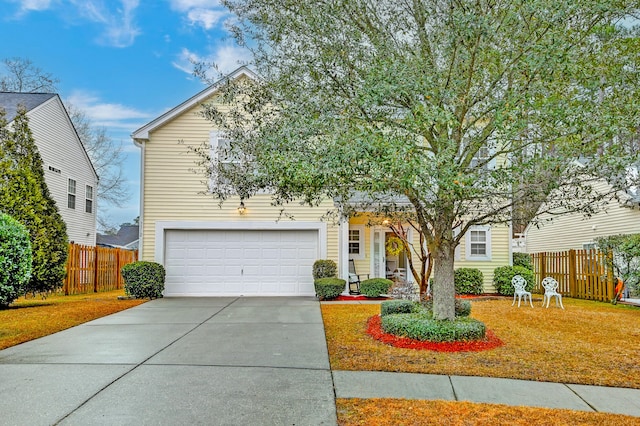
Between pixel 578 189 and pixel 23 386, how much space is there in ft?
24.7

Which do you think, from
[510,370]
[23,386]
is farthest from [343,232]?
[23,386]

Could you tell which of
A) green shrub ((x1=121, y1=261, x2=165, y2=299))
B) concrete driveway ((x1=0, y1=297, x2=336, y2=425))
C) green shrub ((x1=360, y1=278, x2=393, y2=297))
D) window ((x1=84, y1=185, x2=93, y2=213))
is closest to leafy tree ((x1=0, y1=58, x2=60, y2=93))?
window ((x1=84, y1=185, x2=93, y2=213))

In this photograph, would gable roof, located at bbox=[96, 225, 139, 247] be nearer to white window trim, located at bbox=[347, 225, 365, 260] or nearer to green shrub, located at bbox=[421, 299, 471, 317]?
white window trim, located at bbox=[347, 225, 365, 260]

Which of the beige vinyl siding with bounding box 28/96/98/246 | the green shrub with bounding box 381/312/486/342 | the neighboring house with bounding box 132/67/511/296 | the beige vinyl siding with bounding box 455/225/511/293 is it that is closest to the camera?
the green shrub with bounding box 381/312/486/342

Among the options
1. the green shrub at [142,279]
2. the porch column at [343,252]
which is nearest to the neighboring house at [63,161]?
the green shrub at [142,279]

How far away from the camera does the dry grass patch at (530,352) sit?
5613 mm

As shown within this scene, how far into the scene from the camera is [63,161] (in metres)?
20.1

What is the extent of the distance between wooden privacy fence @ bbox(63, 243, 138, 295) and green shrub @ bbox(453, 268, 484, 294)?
12.2m

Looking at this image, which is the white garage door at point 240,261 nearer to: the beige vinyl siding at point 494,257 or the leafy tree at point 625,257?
the beige vinyl siding at point 494,257

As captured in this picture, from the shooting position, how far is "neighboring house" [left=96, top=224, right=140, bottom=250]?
106ft

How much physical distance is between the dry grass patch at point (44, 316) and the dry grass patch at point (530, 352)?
4897 mm

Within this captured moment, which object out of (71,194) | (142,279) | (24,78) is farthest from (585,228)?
(24,78)

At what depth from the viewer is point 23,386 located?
15.7ft

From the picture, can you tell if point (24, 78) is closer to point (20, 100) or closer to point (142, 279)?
point (20, 100)
